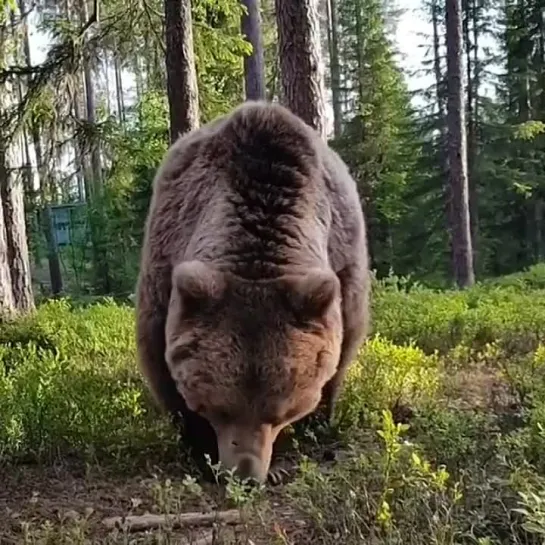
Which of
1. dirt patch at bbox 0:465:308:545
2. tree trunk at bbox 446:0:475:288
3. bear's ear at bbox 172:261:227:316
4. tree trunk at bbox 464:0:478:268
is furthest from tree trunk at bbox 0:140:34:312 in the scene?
tree trunk at bbox 464:0:478:268

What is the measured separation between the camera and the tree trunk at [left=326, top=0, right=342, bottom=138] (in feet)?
106

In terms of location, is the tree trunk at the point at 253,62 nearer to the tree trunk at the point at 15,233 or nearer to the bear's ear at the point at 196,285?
the tree trunk at the point at 15,233

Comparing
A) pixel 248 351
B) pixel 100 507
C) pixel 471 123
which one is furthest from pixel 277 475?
pixel 471 123

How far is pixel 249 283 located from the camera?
3799 mm

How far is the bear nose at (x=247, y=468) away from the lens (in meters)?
3.64

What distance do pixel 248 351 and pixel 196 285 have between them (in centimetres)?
36

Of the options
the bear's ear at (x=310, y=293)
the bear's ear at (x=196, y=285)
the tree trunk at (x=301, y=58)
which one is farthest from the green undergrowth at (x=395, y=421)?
the tree trunk at (x=301, y=58)

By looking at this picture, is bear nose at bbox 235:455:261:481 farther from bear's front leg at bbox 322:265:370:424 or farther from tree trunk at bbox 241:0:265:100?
tree trunk at bbox 241:0:265:100

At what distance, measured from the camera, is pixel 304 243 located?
4.18 m

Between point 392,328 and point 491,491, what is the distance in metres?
5.26

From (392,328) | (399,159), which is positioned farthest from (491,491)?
(399,159)

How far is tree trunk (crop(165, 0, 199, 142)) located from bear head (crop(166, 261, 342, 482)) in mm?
5838

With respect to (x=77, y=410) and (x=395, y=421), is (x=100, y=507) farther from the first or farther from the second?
(x=395, y=421)

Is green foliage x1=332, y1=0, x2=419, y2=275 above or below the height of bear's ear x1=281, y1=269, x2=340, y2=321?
above
